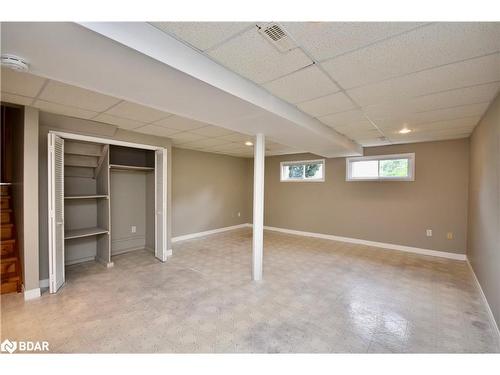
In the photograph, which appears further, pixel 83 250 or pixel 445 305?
pixel 83 250

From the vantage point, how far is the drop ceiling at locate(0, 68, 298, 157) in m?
2.09

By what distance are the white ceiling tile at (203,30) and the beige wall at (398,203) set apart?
15.8 ft

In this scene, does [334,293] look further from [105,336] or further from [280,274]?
[105,336]

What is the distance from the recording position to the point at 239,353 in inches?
71.4

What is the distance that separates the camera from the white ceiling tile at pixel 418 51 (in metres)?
1.33

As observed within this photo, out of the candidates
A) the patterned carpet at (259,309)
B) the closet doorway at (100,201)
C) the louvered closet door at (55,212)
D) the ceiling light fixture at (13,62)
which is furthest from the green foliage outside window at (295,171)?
the ceiling light fixture at (13,62)

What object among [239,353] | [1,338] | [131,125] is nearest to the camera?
[239,353]

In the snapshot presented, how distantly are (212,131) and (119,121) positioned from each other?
140 centimetres

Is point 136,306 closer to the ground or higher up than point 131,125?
closer to the ground

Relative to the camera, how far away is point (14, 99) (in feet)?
7.82

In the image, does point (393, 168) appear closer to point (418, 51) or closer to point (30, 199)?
point (418, 51)

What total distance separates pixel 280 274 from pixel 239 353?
1.76 meters

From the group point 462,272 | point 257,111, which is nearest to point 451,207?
point 462,272

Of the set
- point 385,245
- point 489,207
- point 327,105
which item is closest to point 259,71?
point 327,105
